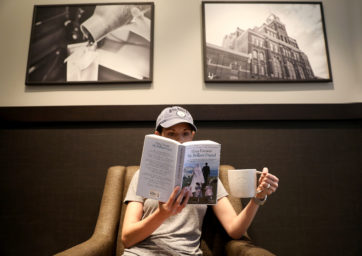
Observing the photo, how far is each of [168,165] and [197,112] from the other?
789 mm

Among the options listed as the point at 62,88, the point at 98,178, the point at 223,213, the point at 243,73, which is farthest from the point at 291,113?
the point at 62,88

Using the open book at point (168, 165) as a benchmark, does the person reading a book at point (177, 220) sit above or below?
below

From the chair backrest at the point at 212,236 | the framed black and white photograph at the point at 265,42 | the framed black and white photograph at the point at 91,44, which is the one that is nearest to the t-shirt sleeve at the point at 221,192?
the chair backrest at the point at 212,236

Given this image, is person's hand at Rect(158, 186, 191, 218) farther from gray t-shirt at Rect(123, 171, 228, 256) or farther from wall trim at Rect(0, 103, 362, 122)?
wall trim at Rect(0, 103, 362, 122)

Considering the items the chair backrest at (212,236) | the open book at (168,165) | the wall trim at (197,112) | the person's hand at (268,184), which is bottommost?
the chair backrest at (212,236)

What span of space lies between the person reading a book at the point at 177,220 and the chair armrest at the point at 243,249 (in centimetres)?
4

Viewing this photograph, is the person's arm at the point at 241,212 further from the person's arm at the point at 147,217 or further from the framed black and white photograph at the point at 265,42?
the framed black and white photograph at the point at 265,42

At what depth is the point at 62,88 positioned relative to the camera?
1646 mm

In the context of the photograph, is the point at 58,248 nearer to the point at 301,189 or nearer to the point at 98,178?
the point at 98,178

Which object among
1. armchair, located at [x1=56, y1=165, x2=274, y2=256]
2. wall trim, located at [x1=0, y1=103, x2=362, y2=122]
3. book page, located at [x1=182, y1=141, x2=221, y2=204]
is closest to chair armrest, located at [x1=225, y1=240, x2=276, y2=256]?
armchair, located at [x1=56, y1=165, x2=274, y2=256]

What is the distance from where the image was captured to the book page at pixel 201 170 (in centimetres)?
81

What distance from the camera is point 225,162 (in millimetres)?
1535

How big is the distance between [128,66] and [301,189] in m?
1.36

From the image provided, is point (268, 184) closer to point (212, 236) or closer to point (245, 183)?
point (245, 183)
